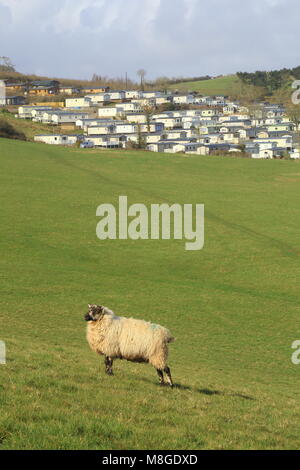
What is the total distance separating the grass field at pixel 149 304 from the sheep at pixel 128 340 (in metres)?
0.58

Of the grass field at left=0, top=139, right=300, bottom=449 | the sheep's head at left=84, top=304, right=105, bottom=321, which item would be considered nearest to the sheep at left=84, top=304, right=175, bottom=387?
the sheep's head at left=84, top=304, right=105, bottom=321

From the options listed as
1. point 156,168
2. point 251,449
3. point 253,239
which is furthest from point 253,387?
point 156,168

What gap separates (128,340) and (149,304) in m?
19.5

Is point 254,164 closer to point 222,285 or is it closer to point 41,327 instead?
point 222,285

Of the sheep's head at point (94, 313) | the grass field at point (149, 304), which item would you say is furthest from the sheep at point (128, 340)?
the grass field at point (149, 304)

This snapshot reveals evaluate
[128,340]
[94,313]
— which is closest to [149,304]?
[94,313]

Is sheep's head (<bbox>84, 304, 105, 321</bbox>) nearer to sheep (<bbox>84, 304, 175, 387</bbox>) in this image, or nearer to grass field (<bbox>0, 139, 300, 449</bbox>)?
sheep (<bbox>84, 304, 175, 387</bbox>)

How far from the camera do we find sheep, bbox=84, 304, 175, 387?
53.6 feet

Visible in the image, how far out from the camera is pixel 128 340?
54.6 ft

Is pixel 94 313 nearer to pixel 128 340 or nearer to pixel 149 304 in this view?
pixel 128 340

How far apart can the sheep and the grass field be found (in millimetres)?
582

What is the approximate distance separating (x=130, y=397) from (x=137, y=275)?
29.8 metres

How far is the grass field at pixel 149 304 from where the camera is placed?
1184cm

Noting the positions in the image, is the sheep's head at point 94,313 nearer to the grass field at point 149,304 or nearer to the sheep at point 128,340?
the sheep at point 128,340
